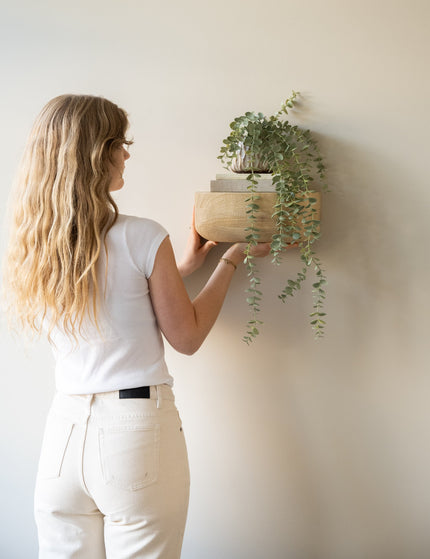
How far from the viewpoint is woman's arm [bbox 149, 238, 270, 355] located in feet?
3.92

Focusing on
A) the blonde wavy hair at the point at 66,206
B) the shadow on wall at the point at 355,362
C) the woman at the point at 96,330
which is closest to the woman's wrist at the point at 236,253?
the shadow on wall at the point at 355,362

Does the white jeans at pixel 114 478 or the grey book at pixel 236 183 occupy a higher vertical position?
the grey book at pixel 236 183

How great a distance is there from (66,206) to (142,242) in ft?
0.55

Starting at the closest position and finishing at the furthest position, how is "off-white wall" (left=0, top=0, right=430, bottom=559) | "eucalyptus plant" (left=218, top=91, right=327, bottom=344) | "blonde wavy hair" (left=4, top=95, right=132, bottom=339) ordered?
"blonde wavy hair" (left=4, top=95, right=132, bottom=339)
"eucalyptus plant" (left=218, top=91, right=327, bottom=344)
"off-white wall" (left=0, top=0, right=430, bottom=559)

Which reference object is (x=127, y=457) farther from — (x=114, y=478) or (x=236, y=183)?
(x=236, y=183)

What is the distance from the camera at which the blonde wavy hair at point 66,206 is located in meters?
1.13

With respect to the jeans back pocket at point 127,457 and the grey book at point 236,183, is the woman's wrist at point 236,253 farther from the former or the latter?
the jeans back pocket at point 127,457

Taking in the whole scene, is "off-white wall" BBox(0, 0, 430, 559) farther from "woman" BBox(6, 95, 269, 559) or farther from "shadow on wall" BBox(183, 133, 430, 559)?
"woman" BBox(6, 95, 269, 559)

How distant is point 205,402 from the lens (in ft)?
5.38

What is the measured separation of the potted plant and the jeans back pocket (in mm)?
413

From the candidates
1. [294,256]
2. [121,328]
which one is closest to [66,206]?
[121,328]

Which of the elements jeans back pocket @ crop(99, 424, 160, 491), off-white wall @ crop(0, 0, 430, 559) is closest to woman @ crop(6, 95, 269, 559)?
jeans back pocket @ crop(99, 424, 160, 491)

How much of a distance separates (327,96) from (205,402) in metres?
0.93

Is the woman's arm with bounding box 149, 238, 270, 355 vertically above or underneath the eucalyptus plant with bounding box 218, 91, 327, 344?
underneath
